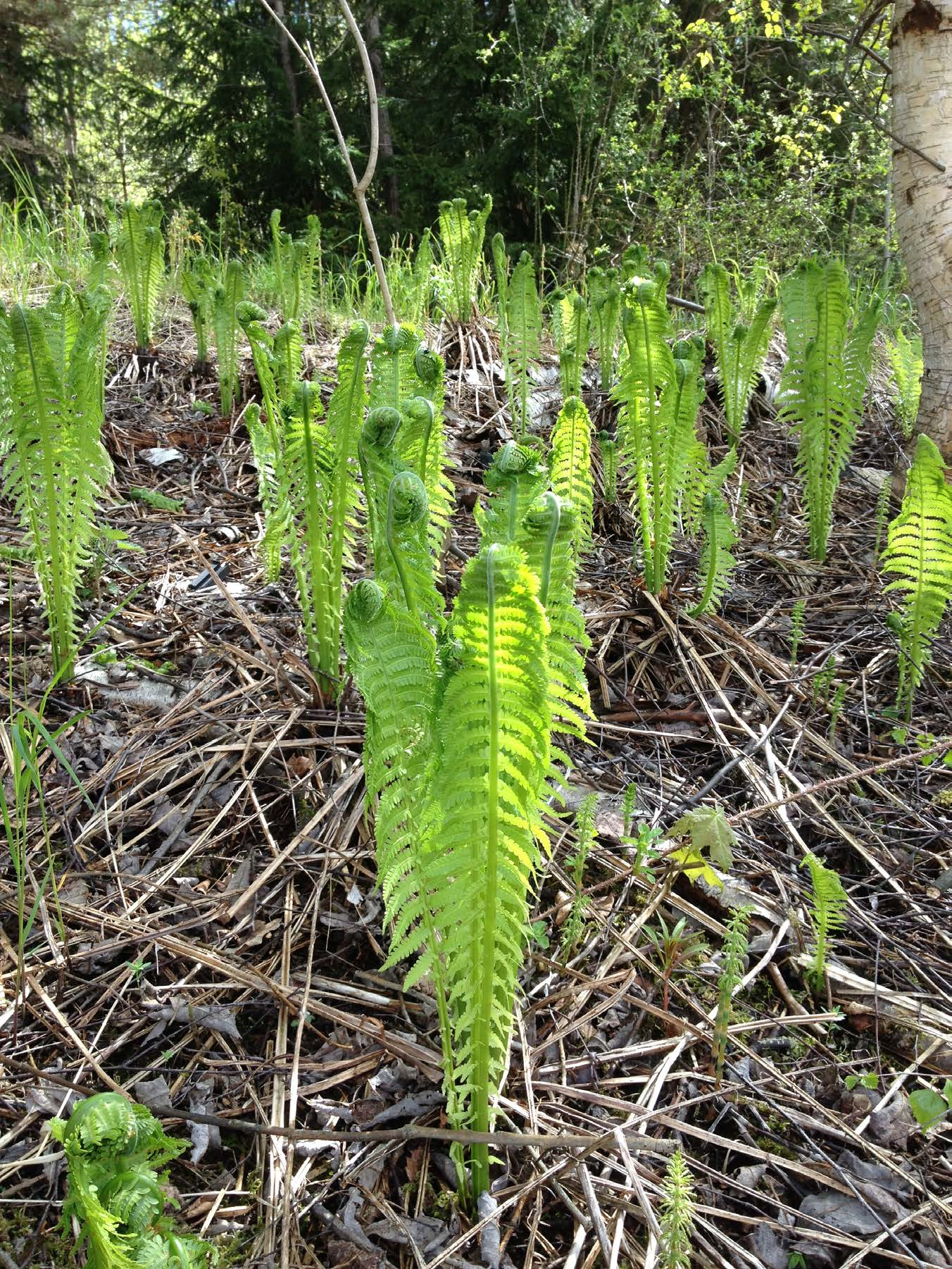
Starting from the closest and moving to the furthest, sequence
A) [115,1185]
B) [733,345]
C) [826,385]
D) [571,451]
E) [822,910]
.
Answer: [115,1185], [822,910], [571,451], [826,385], [733,345]

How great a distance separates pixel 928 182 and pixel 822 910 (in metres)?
2.89

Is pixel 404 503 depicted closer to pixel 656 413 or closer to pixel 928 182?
pixel 656 413

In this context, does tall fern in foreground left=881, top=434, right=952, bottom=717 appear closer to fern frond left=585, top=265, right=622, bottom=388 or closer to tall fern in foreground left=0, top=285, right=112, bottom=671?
fern frond left=585, top=265, right=622, bottom=388

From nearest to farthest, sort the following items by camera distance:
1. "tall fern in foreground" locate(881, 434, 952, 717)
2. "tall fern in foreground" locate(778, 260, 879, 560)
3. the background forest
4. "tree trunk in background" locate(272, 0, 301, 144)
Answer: "tall fern in foreground" locate(881, 434, 952, 717)
"tall fern in foreground" locate(778, 260, 879, 560)
the background forest
"tree trunk in background" locate(272, 0, 301, 144)

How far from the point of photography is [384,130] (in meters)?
10.6

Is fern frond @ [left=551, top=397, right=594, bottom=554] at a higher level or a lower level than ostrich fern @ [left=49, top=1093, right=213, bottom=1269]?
higher

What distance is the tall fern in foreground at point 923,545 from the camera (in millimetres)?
2201

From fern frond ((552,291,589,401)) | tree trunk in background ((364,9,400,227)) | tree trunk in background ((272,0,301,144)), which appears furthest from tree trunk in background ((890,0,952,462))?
tree trunk in background ((272,0,301,144))

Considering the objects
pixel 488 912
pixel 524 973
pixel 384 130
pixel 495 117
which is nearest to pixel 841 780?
pixel 524 973

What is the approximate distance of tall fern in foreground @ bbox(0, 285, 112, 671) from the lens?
1.90 meters

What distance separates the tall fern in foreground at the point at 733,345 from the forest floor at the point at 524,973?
4.27 ft

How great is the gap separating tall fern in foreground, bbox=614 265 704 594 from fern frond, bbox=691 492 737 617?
0.11 metres

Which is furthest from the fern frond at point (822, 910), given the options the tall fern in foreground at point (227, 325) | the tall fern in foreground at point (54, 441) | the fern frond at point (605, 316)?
the tall fern in foreground at point (227, 325)

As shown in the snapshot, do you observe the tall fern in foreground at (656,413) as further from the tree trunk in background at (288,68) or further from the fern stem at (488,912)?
the tree trunk in background at (288,68)
